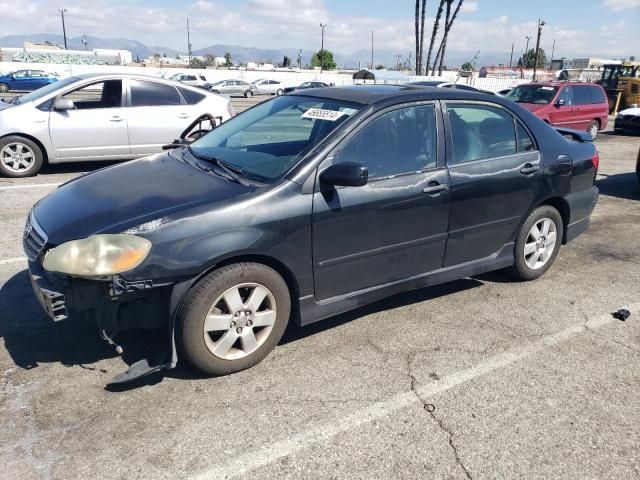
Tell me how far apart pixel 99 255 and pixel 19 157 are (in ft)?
21.5

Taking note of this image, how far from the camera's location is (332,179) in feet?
10.6

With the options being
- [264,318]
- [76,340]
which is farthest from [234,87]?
[264,318]

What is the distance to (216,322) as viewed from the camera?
121 inches

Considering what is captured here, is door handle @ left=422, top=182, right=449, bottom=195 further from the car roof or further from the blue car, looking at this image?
the blue car

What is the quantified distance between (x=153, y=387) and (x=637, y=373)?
2.91m

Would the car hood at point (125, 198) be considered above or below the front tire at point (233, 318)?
above

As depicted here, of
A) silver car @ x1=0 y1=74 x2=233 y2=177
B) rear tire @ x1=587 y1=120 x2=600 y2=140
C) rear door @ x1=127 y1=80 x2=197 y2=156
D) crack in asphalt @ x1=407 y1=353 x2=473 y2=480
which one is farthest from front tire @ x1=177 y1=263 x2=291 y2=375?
rear tire @ x1=587 y1=120 x2=600 y2=140

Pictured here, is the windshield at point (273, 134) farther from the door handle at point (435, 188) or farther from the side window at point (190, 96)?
the side window at point (190, 96)

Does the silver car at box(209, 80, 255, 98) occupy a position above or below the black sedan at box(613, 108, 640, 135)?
above

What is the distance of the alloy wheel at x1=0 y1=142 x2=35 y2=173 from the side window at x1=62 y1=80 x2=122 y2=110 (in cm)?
102

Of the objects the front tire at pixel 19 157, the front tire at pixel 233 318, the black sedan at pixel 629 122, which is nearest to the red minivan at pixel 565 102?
the black sedan at pixel 629 122

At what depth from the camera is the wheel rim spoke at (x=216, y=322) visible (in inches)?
119

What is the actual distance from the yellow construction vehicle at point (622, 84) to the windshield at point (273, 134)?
77.1 feet

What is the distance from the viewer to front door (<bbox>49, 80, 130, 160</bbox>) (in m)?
8.31
